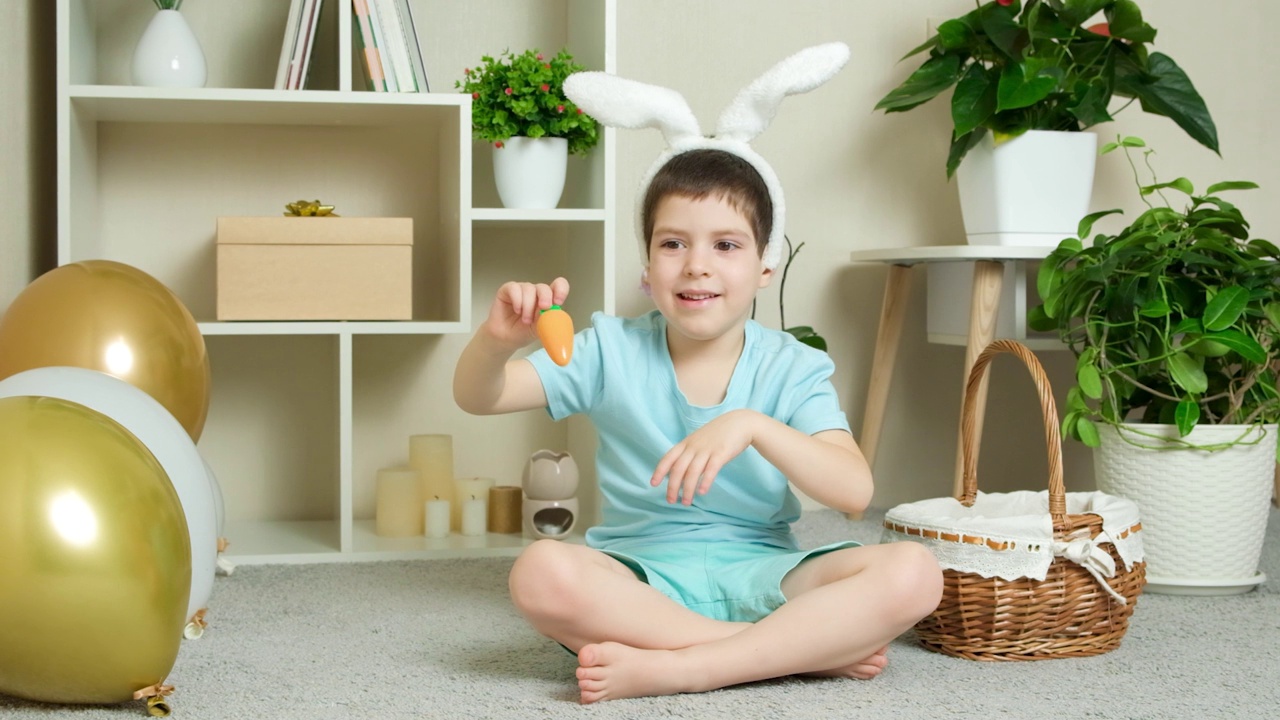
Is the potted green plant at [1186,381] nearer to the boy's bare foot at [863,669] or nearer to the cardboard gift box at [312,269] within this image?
the boy's bare foot at [863,669]

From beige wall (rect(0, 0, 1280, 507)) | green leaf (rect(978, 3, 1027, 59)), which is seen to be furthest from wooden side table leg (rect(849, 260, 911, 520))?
green leaf (rect(978, 3, 1027, 59))

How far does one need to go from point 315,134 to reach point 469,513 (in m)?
0.65

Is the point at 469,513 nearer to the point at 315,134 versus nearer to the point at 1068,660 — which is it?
the point at 315,134

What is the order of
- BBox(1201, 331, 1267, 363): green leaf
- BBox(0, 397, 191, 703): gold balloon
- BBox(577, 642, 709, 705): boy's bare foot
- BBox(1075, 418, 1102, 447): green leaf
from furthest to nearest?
1. BBox(1075, 418, 1102, 447): green leaf
2. BBox(1201, 331, 1267, 363): green leaf
3. BBox(577, 642, 709, 705): boy's bare foot
4. BBox(0, 397, 191, 703): gold balloon

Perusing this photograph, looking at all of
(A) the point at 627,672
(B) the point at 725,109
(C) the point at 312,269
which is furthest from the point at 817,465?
(C) the point at 312,269

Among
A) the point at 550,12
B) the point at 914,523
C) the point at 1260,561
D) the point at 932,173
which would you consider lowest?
the point at 1260,561

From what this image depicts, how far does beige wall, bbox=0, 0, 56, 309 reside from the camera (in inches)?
60.3

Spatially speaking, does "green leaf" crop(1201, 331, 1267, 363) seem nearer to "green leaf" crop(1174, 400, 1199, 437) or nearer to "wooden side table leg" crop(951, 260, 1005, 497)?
"green leaf" crop(1174, 400, 1199, 437)

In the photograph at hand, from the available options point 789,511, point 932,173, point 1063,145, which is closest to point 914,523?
point 789,511

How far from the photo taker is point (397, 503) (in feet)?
5.93

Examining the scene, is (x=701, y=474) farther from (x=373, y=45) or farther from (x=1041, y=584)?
(x=373, y=45)

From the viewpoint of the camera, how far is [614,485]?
1.29 meters

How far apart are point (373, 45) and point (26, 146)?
19.2 inches

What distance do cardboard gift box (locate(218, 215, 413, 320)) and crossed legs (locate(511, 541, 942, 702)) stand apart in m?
0.68
